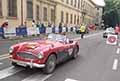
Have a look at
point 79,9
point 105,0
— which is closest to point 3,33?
point 79,9

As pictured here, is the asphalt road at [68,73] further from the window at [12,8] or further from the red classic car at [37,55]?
the window at [12,8]

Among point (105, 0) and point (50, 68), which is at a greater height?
point (105, 0)

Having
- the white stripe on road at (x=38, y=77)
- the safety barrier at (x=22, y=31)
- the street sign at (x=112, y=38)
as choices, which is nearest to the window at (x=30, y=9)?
the safety barrier at (x=22, y=31)

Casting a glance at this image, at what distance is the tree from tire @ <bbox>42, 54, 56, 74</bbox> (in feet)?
251

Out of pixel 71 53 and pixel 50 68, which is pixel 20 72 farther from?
pixel 71 53

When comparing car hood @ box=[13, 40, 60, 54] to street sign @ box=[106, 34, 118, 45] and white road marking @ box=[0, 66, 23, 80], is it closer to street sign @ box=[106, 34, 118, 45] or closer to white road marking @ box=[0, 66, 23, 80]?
white road marking @ box=[0, 66, 23, 80]

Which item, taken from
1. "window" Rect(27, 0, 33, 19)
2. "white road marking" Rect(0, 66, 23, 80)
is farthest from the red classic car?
"window" Rect(27, 0, 33, 19)

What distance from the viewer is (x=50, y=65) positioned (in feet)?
26.0

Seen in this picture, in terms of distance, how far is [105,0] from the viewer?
282 feet

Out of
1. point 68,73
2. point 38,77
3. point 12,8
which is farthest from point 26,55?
point 12,8

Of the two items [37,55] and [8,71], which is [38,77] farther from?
[8,71]

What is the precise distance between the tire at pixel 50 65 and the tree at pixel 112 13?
7656 centimetres

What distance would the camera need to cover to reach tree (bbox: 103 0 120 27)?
81875 millimetres

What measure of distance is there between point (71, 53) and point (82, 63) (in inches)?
26.1
